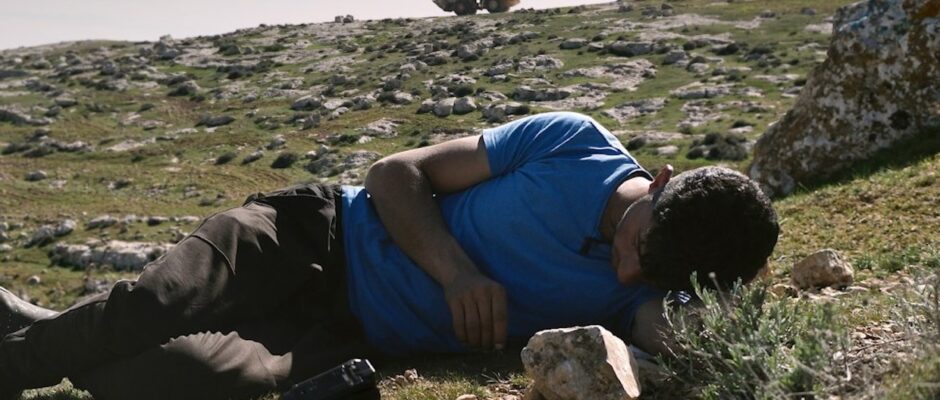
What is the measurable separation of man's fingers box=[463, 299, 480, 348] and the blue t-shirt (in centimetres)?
25

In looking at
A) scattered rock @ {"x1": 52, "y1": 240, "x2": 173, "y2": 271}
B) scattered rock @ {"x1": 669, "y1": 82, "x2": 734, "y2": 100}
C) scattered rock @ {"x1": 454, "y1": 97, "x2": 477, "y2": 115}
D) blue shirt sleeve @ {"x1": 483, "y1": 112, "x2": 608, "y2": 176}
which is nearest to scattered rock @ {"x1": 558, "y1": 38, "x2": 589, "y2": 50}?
scattered rock @ {"x1": 454, "y1": 97, "x2": 477, "y2": 115}

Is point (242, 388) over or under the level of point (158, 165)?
over

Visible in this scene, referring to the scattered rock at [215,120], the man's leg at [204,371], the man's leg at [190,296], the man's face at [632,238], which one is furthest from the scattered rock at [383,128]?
the man's face at [632,238]

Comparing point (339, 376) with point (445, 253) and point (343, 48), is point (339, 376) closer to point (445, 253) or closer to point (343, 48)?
point (445, 253)

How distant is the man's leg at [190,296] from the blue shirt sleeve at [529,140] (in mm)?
1032

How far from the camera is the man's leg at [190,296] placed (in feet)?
16.2

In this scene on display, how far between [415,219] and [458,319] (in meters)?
0.64

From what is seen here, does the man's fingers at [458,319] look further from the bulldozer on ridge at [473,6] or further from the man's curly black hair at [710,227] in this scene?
the bulldozer on ridge at [473,6]

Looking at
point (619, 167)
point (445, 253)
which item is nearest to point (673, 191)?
point (619, 167)

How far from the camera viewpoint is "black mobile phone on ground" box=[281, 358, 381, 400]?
4.47 metres

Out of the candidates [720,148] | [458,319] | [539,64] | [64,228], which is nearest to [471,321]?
[458,319]

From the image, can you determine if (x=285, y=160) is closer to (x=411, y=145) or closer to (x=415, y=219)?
(x=411, y=145)

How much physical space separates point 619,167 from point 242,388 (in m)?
2.34

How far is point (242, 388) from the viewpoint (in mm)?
5016
